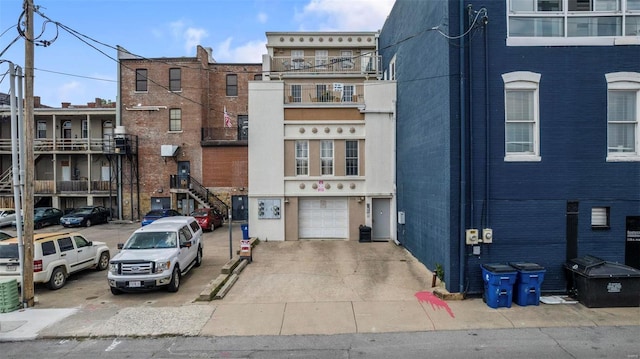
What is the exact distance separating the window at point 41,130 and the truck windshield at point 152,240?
28.4 metres

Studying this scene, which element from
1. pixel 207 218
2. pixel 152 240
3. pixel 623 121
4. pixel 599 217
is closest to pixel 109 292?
pixel 152 240

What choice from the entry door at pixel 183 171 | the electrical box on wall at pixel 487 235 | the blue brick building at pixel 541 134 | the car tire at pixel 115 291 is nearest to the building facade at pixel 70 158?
the entry door at pixel 183 171

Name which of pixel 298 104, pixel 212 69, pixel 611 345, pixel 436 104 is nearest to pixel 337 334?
pixel 611 345

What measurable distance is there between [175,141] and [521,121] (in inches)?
1009

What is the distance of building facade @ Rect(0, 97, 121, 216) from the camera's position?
102ft

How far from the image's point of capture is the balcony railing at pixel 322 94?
19.4 meters

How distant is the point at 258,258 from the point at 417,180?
6795 millimetres

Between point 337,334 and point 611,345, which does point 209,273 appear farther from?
point 611,345

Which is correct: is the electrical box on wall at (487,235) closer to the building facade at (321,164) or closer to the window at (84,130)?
the building facade at (321,164)

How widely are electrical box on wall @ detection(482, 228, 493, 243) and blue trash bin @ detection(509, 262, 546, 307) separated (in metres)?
0.98

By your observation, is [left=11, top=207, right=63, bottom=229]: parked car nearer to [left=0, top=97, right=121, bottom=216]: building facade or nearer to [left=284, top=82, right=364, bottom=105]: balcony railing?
[left=0, top=97, right=121, bottom=216]: building facade

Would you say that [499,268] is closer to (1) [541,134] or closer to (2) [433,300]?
(2) [433,300]

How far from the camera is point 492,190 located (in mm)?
10680

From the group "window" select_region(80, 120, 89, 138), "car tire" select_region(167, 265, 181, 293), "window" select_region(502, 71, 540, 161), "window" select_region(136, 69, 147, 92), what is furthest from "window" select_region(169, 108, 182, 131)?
"window" select_region(502, 71, 540, 161)
